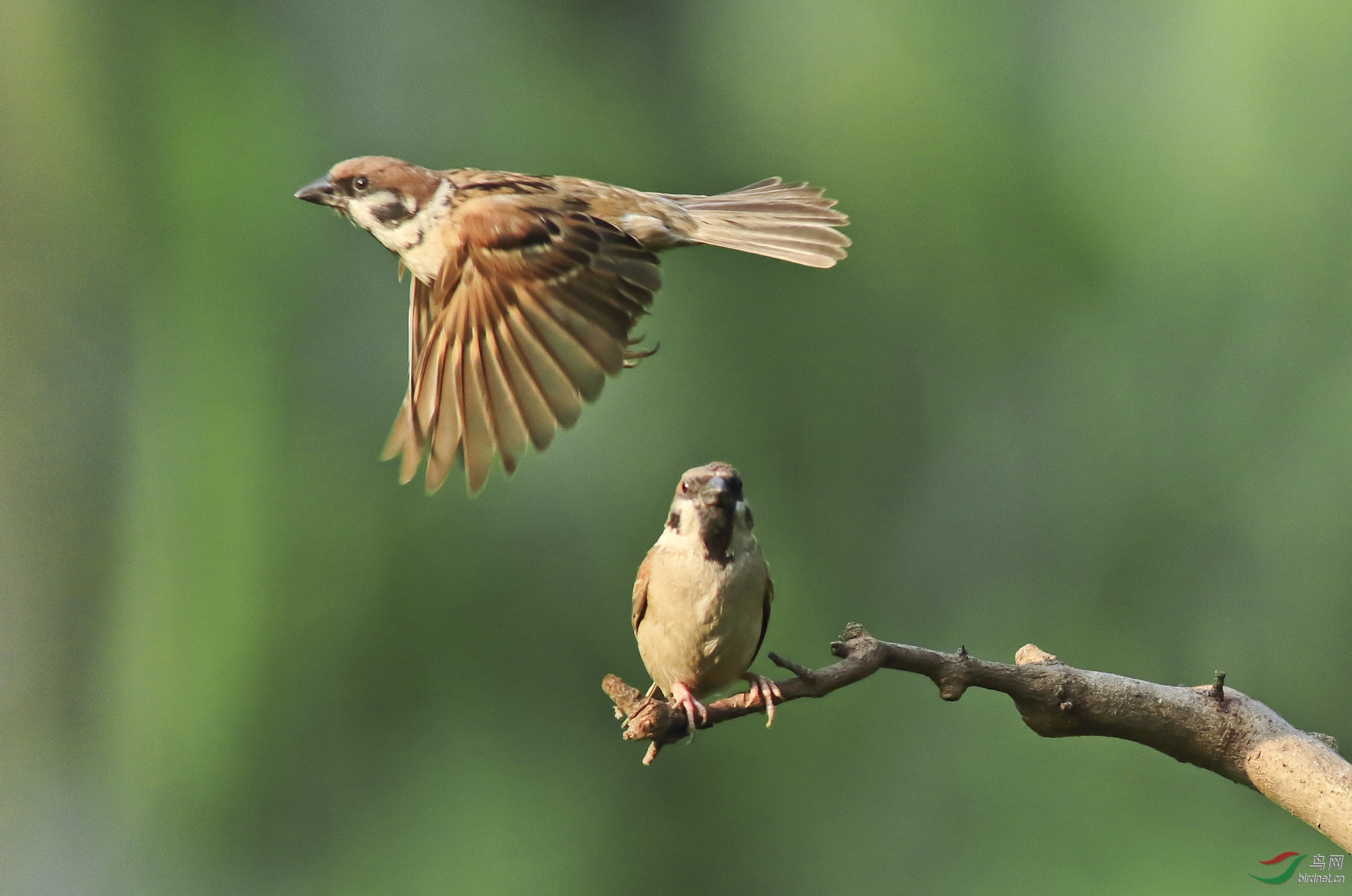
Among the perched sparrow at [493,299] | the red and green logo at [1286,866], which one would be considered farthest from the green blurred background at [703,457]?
the perched sparrow at [493,299]

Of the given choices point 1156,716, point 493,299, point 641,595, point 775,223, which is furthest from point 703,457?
point 1156,716

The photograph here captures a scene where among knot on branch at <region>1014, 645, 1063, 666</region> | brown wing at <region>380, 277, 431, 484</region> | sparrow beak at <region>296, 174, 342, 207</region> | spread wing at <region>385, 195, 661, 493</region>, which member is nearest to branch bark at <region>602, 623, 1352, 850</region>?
knot on branch at <region>1014, 645, 1063, 666</region>

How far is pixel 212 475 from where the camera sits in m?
5.05

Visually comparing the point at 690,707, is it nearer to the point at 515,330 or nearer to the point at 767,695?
the point at 767,695

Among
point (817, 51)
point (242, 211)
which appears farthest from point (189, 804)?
point (817, 51)

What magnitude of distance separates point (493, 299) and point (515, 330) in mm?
103

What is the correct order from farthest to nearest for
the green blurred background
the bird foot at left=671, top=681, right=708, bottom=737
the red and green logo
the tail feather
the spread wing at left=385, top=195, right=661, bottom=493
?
the green blurred background → the red and green logo → the tail feather → the spread wing at left=385, top=195, right=661, bottom=493 → the bird foot at left=671, top=681, right=708, bottom=737

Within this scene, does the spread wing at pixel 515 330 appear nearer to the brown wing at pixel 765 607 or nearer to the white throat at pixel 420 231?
the white throat at pixel 420 231

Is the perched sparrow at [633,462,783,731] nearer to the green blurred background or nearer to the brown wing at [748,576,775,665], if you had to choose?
the brown wing at [748,576,775,665]

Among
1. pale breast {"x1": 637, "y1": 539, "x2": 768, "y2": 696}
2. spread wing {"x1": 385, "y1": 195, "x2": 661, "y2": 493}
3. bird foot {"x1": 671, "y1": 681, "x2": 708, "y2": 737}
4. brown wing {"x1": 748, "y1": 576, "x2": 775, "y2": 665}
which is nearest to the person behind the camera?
bird foot {"x1": 671, "y1": 681, "x2": 708, "y2": 737}

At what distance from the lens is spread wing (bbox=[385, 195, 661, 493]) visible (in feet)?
6.53

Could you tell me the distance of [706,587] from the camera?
2.09 meters

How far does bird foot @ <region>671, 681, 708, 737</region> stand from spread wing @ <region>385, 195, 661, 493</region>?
19.1 inches

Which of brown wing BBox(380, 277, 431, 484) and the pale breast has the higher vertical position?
brown wing BBox(380, 277, 431, 484)
